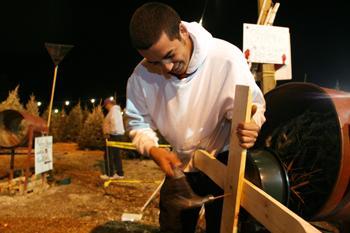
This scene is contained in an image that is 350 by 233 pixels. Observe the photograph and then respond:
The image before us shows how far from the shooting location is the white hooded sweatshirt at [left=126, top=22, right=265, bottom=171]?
6.81ft

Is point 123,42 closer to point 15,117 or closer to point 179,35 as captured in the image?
point 15,117

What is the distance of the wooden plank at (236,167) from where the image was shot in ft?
5.18

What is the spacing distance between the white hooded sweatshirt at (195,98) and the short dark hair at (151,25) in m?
0.23

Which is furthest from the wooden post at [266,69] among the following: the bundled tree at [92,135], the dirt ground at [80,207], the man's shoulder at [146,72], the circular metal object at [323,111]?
the bundled tree at [92,135]

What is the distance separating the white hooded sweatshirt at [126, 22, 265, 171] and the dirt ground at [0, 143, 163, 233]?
124 inches

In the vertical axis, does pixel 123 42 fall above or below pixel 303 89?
above

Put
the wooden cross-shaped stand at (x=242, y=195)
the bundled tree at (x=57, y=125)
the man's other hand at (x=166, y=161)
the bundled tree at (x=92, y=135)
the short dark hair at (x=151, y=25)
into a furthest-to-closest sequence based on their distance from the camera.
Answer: the bundled tree at (x=57, y=125), the bundled tree at (x=92, y=135), the man's other hand at (x=166, y=161), the short dark hair at (x=151, y=25), the wooden cross-shaped stand at (x=242, y=195)

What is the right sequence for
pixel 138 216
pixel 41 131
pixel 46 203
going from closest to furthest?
pixel 138 216, pixel 46 203, pixel 41 131

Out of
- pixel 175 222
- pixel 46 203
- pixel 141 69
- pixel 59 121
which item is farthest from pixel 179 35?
pixel 59 121

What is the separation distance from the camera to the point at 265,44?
393cm

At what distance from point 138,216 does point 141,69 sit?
12.7 feet

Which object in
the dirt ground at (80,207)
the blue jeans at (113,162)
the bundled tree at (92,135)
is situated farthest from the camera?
the bundled tree at (92,135)

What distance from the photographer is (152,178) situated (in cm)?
905

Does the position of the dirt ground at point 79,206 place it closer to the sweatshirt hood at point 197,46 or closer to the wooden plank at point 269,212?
the sweatshirt hood at point 197,46
